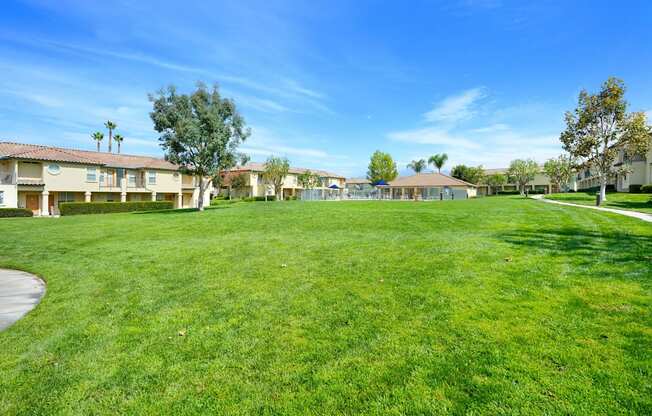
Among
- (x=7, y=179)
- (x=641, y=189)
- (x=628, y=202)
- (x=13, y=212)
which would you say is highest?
(x=7, y=179)

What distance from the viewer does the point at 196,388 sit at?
3.09 metres

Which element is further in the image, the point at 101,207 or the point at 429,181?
the point at 429,181

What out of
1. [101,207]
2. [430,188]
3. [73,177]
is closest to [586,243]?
[101,207]

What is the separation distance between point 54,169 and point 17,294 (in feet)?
119

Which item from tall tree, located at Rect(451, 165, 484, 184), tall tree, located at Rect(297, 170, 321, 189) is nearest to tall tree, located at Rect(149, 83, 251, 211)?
tall tree, located at Rect(297, 170, 321, 189)

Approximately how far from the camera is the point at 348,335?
3.93 metres

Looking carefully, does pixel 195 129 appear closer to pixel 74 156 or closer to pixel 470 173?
pixel 74 156

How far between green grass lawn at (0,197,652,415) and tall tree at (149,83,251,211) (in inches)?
728

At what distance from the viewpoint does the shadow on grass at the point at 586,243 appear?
22.0 ft

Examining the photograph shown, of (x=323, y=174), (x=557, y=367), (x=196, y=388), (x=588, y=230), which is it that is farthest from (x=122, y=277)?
(x=323, y=174)

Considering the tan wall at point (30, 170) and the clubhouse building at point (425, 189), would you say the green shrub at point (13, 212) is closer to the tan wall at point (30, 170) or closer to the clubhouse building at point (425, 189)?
the tan wall at point (30, 170)

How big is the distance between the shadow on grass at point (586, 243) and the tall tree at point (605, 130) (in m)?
20.4

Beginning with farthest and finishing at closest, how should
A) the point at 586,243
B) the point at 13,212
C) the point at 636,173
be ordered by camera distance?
the point at 636,173, the point at 13,212, the point at 586,243

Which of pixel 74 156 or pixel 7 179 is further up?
pixel 74 156
